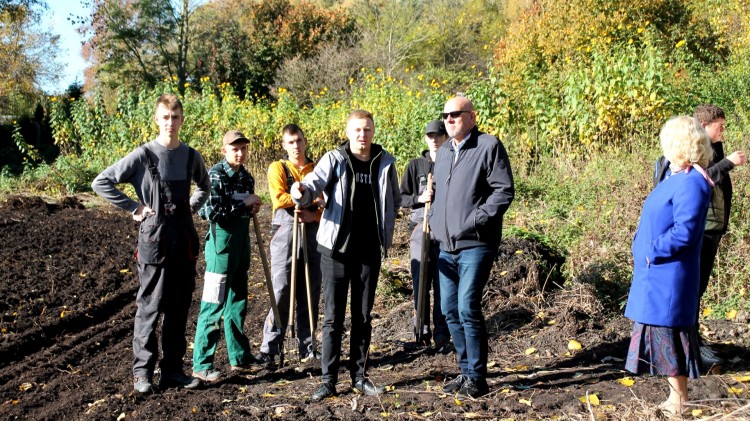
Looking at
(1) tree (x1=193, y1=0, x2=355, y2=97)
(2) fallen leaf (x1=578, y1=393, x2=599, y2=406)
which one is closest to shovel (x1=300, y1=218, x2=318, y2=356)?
(2) fallen leaf (x1=578, y1=393, x2=599, y2=406)

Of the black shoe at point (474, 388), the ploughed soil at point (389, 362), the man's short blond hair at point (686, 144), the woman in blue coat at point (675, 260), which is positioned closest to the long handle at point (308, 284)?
the ploughed soil at point (389, 362)

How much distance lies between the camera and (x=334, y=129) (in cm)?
1623

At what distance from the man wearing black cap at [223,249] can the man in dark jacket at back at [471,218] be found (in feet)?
5.36

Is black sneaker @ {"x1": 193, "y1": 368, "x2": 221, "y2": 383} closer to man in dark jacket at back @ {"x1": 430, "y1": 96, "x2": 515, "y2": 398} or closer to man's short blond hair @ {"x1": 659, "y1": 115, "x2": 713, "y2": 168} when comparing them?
man in dark jacket at back @ {"x1": 430, "y1": 96, "x2": 515, "y2": 398}

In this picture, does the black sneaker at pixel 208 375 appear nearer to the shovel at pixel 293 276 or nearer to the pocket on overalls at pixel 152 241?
the shovel at pixel 293 276

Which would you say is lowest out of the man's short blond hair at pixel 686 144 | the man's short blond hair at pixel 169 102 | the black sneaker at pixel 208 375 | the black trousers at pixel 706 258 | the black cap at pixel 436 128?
the black sneaker at pixel 208 375

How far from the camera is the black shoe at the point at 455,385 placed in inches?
203

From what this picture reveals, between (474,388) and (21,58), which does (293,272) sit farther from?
(21,58)

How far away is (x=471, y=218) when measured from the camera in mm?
4902

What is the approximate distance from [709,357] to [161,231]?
4194mm

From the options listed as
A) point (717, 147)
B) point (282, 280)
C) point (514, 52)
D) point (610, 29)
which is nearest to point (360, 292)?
point (282, 280)

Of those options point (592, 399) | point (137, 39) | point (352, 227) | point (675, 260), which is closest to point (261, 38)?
point (137, 39)

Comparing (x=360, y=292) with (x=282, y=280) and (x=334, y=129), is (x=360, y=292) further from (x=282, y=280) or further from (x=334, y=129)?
(x=334, y=129)

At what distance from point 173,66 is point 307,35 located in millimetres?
6673
